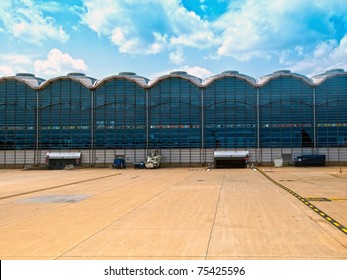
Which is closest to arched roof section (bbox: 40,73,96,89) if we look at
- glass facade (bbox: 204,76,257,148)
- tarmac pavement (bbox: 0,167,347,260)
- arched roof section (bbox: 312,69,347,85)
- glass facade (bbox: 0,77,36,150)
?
glass facade (bbox: 0,77,36,150)

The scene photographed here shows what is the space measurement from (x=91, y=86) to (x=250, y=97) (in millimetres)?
34548

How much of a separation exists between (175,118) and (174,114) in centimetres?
90

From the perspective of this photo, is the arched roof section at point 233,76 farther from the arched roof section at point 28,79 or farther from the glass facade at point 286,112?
the arched roof section at point 28,79

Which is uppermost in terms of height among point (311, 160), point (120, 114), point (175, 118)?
point (120, 114)

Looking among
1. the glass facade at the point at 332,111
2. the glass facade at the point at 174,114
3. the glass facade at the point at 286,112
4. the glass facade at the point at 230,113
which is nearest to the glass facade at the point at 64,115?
the glass facade at the point at 174,114

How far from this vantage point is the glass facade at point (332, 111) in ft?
238

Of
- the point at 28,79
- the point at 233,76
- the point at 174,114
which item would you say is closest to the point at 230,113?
the point at 233,76

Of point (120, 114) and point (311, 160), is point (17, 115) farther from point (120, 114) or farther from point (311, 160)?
point (311, 160)

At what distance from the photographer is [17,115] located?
255 ft

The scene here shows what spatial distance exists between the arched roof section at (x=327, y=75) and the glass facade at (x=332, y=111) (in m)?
0.30

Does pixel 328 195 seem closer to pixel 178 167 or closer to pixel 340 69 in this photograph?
pixel 178 167

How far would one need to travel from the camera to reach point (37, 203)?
2255 cm

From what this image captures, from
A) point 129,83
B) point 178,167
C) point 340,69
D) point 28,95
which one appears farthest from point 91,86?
point 340,69
